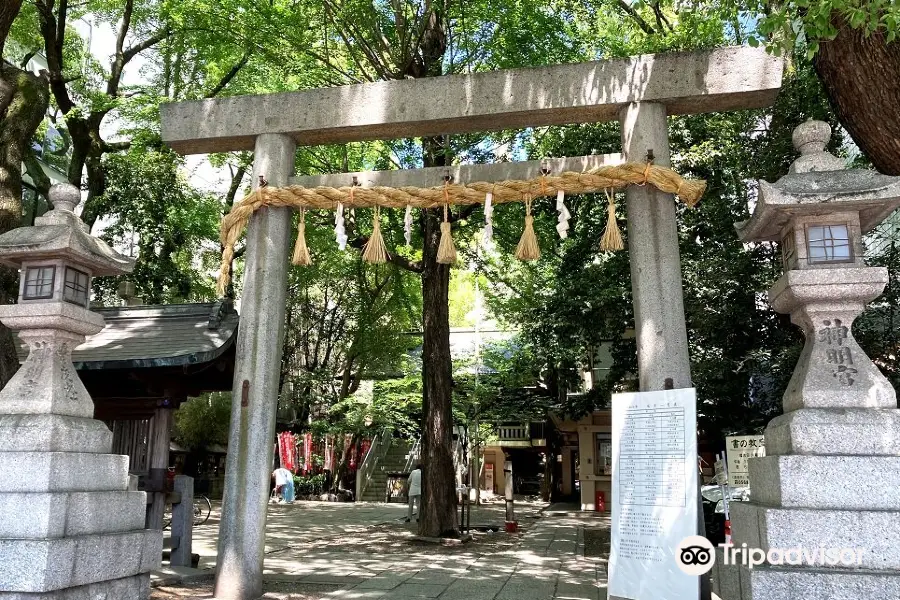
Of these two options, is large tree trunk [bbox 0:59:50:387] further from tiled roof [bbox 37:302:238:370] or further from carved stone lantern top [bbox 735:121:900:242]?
carved stone lantern top [bbox 735:121:900:242]

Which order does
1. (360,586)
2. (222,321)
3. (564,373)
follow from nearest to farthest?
1. (360,586)
2. (222,321)
3. (564,373)

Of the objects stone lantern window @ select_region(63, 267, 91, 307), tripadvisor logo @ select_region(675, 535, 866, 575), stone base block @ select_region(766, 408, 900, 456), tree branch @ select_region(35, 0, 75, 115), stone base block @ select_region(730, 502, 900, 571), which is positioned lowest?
tripadvisor logo @ select_region(675, 535, 866, 575)

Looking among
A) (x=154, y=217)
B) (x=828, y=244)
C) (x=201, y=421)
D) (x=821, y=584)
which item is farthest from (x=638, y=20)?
(x=201, y=421)

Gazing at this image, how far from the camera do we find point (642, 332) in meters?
5.37

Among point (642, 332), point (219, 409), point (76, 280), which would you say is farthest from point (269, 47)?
point (219, 409)

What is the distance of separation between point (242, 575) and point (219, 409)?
1528 cm

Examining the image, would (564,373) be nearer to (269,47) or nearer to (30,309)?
(269,47)

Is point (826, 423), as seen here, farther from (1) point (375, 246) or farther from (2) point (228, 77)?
(2) point (228, 77)

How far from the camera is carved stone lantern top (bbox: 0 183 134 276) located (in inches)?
195

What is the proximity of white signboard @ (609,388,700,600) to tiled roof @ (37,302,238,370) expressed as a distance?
5.45 meters

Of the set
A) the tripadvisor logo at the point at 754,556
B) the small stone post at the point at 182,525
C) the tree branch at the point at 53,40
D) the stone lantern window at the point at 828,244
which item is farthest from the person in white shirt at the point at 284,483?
the stone lantern window at the point at 828,244

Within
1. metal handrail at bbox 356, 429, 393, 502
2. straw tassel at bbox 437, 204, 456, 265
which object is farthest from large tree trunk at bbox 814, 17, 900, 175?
metal handrail at bbox 356, 429, 393, 502

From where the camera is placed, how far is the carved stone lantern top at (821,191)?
4.10m

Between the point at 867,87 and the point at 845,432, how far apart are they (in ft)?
10.3
